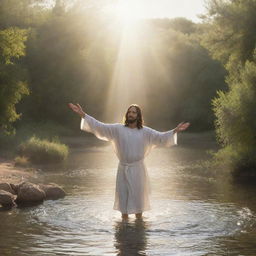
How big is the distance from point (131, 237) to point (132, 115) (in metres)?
2.49

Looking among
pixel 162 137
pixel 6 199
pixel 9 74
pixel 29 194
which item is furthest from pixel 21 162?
pixel 162 137

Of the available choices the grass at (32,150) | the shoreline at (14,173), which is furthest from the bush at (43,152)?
the shoreline at (14,173)

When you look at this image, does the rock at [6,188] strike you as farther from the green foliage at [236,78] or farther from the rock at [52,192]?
the green foliage at [236,78]

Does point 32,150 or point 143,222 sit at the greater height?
point 32,150

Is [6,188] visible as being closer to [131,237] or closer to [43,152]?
[131,237]

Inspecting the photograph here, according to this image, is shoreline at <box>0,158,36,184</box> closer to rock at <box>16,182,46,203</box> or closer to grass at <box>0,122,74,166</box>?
grass at <box>0,122,74,166</box>

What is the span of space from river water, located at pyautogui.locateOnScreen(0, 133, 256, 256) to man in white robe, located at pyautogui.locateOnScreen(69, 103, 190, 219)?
398mm

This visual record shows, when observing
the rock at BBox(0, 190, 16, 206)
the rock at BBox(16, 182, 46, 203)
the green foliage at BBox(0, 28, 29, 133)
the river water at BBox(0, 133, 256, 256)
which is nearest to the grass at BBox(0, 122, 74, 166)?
the green foliage at BBox(0, 28, 29, 133)

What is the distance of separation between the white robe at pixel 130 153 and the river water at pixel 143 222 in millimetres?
414

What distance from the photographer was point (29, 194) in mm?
15383

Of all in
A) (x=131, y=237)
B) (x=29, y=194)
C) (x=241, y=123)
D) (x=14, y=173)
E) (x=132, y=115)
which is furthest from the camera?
(x=14, y=173)

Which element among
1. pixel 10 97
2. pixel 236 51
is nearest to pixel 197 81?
pixel 236 51

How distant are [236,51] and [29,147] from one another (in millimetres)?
9772

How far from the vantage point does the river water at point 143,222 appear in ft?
34.1
